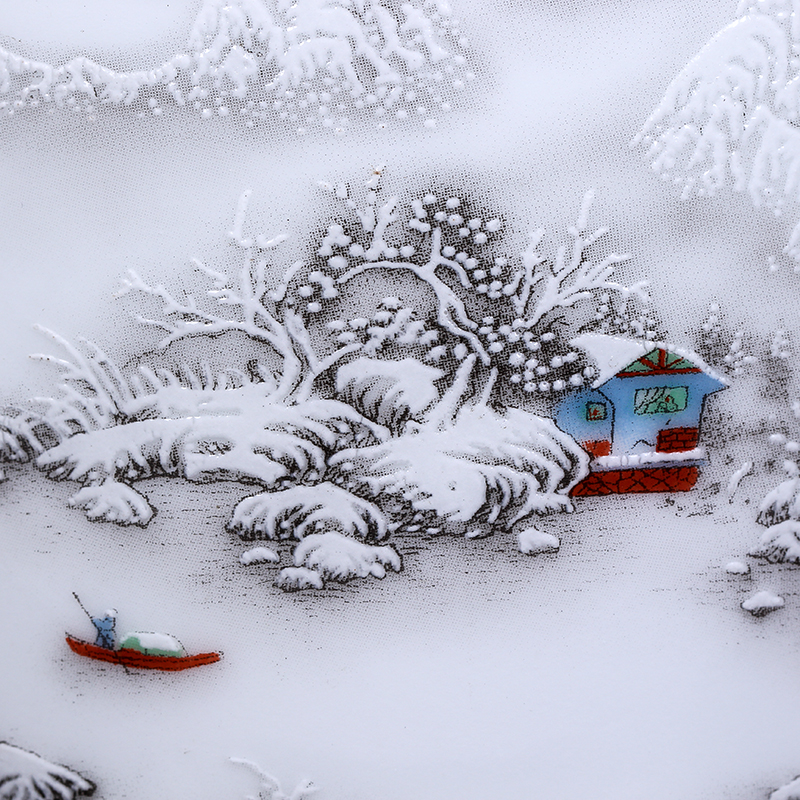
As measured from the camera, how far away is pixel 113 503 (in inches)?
37.4

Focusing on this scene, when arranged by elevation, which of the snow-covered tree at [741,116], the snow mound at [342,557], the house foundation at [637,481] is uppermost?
the snow-covered tree at [741,116]

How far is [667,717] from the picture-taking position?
1.02m

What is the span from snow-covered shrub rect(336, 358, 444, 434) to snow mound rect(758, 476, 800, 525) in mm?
466

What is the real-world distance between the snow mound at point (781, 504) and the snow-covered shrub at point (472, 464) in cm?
25

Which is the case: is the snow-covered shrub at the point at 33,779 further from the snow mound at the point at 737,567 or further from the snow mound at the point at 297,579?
the snow mound at the point at 737,567

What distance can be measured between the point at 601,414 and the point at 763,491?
0.25 metres

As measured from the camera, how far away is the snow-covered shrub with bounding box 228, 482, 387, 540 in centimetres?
95

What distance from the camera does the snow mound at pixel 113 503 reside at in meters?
0.95

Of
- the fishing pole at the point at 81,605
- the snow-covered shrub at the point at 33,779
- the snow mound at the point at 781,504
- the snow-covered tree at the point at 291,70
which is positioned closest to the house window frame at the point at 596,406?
the snow mound at the point at 781,504

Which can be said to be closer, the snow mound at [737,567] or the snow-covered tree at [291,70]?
the snow-covered tree at [291,70]

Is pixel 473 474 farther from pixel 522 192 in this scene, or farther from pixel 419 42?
pixel 419 42

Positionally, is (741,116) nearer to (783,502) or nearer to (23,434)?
(783,502)

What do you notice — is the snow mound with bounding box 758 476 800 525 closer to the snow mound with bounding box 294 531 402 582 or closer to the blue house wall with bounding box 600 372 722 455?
the blue house wall with bounding box 600 372 722 455

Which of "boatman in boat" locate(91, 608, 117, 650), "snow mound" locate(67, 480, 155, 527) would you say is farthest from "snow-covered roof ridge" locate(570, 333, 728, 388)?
"boatman in boat" locate(91, 608, 117, 650)
